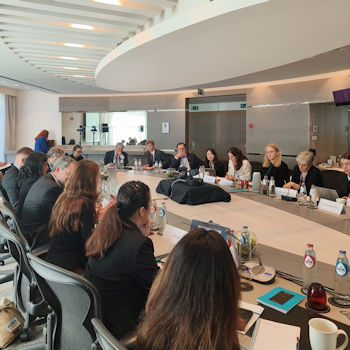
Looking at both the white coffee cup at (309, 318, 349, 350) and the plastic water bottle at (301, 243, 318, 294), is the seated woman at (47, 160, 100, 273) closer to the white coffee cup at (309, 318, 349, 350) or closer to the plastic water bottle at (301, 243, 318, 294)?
the plastic water bottle at (301, 243, 318, 294)

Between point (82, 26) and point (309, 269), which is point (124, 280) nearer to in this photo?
point (309, 269)

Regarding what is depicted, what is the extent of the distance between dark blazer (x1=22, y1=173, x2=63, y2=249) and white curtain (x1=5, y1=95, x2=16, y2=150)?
9543 mm

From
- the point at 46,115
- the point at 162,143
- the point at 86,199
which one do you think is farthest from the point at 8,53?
the point at 46,115

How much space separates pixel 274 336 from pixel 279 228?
4.33ft

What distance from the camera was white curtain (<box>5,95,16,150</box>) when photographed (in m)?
11.2

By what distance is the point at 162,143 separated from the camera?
10.2 metres

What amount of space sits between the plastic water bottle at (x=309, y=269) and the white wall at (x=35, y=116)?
1083cm

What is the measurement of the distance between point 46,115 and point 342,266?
37.6ft

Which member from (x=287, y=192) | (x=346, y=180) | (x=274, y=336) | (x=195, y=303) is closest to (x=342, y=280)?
(x=274, y=336)

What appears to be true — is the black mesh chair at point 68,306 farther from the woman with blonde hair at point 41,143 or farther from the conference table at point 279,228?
the woman with blonde hair at point 41,143

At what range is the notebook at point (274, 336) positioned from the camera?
1.12m

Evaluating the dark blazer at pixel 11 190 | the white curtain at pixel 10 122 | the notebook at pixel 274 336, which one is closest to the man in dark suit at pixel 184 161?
the dark blazer at pixel 11 190

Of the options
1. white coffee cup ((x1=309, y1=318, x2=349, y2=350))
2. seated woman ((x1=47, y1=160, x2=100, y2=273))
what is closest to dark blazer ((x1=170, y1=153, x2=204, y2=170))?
seated woman ((x1=47, y1=160, x2=100, y2=273))

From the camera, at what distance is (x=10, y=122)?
11.3 m
